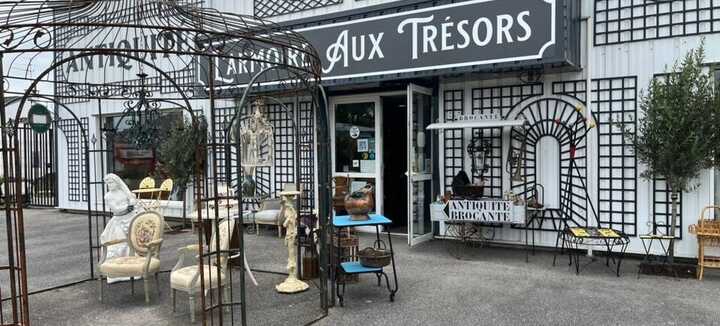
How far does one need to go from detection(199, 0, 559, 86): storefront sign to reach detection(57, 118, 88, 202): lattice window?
6547 millimetres

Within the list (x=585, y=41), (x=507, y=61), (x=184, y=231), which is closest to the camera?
(x=507, y=61)

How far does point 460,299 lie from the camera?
470cm

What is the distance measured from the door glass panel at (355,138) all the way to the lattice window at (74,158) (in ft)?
21.3

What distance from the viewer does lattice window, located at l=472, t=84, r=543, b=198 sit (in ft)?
22.1

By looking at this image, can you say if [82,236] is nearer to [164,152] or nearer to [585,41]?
[164,152]

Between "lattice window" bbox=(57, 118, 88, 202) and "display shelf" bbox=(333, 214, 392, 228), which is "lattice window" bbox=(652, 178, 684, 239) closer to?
"display shelf" bbox=(333, 214, 392, 228)

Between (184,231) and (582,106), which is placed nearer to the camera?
(582,106)

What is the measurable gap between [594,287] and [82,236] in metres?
7.81

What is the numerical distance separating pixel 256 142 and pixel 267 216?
2688 millimetres

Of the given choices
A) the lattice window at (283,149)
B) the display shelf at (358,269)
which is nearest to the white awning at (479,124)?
the display shelf at (358,269)

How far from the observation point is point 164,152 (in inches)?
342

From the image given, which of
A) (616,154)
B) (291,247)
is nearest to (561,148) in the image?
(616,154)

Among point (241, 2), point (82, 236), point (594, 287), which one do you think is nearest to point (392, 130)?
point (241, 2)

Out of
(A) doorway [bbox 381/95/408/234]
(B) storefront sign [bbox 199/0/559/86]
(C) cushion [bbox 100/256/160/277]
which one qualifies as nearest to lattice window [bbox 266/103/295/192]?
(A) doorway [bbox 381/95/408/234]
